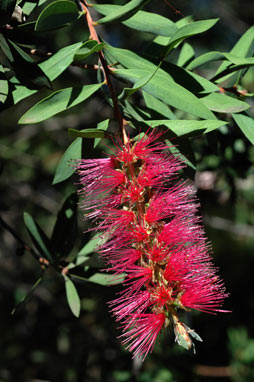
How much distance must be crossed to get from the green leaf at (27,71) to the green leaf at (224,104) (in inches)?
15.2

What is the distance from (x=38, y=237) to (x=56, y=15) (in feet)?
2.27

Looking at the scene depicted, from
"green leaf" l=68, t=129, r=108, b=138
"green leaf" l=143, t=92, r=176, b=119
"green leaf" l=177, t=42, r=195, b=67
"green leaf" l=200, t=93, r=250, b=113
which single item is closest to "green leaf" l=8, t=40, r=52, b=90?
"green leaf" l=68, t=129, r=108, b=138

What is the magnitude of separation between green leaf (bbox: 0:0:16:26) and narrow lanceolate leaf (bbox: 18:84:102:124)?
0.19 m

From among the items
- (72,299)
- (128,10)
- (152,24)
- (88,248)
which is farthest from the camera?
(88,248)

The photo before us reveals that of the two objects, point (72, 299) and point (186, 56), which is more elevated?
point (186, 56)

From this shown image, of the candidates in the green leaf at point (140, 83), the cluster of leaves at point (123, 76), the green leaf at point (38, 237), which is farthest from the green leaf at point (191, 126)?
the green leaf at point (38, 237)

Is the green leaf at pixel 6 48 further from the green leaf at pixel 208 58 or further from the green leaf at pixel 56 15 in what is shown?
the green leaf at pixel 208 58

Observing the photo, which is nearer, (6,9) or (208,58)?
(6,9)

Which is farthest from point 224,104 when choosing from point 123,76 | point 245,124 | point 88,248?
point 88,248

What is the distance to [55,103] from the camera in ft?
3.10

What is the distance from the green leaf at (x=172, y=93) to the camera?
95 centimetres

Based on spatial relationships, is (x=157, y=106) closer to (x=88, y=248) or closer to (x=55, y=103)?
(x=55, y=103)

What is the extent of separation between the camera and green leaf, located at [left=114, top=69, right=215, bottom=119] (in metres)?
0.95

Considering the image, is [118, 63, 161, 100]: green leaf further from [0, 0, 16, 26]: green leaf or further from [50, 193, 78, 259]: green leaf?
[50, 193, 78, 259]: green leaf
